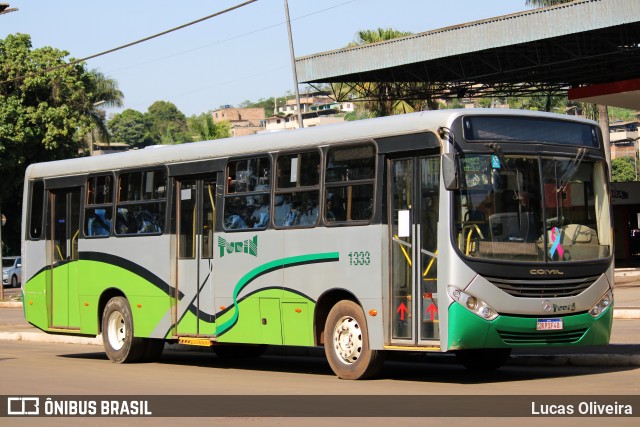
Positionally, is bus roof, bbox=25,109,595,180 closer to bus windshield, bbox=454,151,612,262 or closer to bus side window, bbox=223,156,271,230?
bus side window, bbox=223,156,271,230

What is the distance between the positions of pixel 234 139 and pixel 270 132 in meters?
0.66

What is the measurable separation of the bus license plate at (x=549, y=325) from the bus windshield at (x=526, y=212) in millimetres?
706

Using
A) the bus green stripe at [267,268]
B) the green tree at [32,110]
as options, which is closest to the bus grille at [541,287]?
the bus green stripe at [267,268]

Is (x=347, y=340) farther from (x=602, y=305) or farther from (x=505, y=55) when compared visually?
(x=505, y=55)

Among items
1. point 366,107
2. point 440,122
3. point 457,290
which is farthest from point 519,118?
point 366,107

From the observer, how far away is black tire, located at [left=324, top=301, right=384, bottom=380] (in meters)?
14.4

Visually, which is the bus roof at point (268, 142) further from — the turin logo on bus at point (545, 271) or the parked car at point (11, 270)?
the parked car at point (11, 270)

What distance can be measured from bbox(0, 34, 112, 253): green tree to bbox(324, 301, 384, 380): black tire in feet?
131

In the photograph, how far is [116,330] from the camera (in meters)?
19.3

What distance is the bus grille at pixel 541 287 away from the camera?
1346cm

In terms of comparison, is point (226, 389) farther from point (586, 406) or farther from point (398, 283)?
point (586, 406)

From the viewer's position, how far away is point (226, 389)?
45.9 feet

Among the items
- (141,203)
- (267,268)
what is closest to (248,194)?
(267,268)

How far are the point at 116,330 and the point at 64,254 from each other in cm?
197
